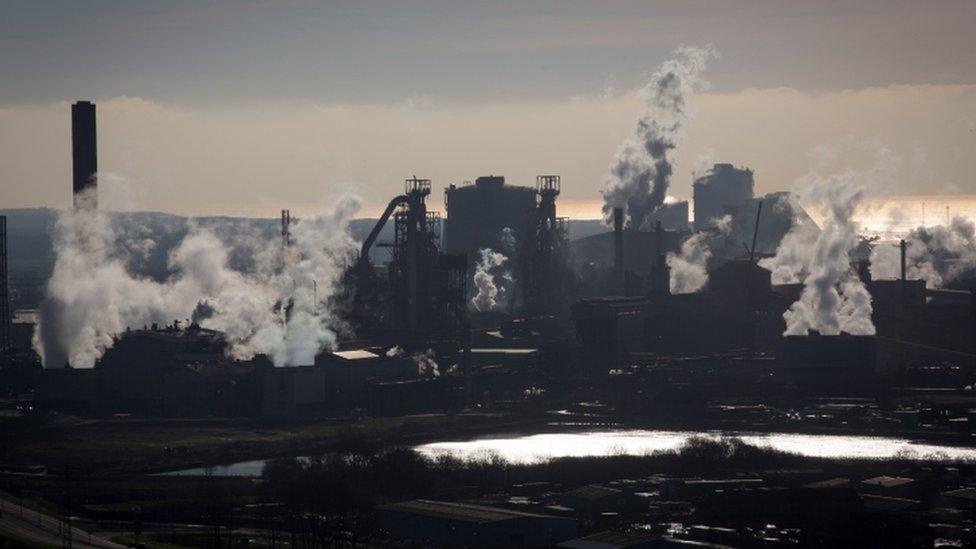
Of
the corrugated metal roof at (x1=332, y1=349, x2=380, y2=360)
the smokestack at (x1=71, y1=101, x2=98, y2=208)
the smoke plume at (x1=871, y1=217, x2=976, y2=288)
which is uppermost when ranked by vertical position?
the smokestack at (x1=71, y1=101, x2=98, y2=208)

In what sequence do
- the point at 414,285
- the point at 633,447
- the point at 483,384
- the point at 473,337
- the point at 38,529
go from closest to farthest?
the point at 38,529 → the point at 633,447 → the point at 483,384 → the point at 414,285 → the point at 473,337

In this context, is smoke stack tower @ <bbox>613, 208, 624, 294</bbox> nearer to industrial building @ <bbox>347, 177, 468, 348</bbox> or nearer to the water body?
industrial building @ <bbox>347, 177, 468, 348</bbox>

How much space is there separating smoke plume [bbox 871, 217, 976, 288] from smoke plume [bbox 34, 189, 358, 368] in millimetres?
54714

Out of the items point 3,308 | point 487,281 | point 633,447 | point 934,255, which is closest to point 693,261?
point 487,281

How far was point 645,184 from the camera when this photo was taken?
141 m

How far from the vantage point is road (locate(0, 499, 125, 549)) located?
51812 mm

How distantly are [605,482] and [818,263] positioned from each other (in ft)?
170

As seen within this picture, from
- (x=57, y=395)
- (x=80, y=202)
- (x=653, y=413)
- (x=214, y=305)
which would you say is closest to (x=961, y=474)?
(x=653, y=413)

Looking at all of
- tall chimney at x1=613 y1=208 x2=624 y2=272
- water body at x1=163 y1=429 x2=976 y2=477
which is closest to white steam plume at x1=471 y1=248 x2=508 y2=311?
tall chimney at x1=613 y1=208 x2=624 y2=272

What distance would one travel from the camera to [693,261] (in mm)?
149875

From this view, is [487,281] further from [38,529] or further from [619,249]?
[38,529]

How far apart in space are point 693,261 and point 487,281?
19013mm

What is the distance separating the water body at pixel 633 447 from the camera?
7575cm

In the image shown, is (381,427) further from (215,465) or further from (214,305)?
(214,305)
